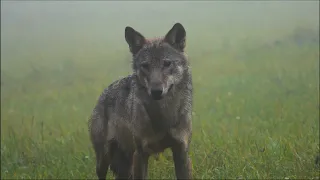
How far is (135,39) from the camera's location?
453 cm

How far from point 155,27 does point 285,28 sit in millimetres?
3239

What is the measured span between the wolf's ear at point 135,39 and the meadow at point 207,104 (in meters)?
0.41

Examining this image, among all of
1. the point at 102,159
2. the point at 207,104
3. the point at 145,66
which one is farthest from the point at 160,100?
the point at 207,104

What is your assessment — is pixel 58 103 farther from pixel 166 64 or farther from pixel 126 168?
pixel 166 64

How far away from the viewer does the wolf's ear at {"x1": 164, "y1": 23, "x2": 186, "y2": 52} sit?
4.39 m

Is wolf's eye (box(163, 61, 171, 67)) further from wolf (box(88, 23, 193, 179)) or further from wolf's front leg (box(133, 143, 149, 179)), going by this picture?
wolf's front leg (box(133, 143, 149, 179))

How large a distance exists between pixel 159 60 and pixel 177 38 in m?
0.37

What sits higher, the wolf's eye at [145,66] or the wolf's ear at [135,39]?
the wolf's ear at [135,39]

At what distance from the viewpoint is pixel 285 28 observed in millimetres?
11422

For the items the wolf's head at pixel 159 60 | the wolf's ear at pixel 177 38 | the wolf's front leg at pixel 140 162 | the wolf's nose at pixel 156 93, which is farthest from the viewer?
the wolf's front leg at pixel 140 162

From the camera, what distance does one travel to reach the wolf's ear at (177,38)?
439 centimetres

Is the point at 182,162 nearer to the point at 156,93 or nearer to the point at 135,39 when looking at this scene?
the point at 156,93

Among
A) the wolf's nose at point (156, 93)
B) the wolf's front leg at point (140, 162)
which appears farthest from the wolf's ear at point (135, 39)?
the wolf's front leg at point (140, 162)

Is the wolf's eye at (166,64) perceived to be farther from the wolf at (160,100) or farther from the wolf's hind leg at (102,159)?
the wolf's hind leg at (102,159)
